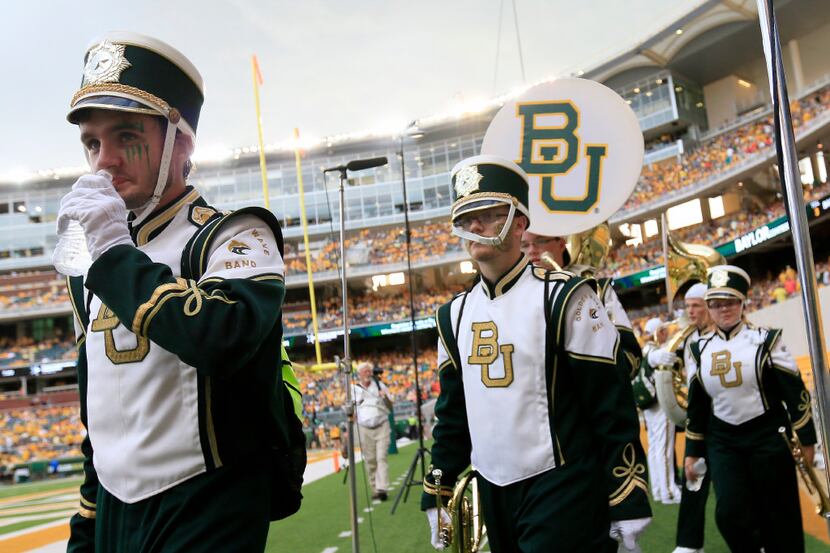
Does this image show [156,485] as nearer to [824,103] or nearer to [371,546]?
[371,546]

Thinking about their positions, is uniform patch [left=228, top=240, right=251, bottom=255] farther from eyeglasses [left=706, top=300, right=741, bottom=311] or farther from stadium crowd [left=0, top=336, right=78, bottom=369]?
stadium crowd [left=0, top=336, right=78, bottom=369]

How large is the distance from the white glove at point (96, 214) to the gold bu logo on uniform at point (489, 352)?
1467mm

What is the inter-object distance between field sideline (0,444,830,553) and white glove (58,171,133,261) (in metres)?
4.59

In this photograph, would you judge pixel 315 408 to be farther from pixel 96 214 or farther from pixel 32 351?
pixel 96 214

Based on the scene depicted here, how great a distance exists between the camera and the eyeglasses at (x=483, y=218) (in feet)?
9.05

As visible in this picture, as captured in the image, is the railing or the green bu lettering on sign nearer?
the green bu lettering on sign

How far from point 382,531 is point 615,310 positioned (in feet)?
13.8

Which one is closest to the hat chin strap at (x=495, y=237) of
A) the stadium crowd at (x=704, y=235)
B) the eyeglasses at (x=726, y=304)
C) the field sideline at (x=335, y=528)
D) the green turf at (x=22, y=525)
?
the eyeglasses at (x=726, y=304)

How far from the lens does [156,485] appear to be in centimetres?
156

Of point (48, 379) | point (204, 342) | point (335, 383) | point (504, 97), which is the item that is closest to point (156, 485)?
point (204, 342)

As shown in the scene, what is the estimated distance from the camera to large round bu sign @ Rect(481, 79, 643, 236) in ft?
12.8

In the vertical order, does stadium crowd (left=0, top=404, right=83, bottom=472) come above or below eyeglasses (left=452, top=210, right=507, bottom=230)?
below

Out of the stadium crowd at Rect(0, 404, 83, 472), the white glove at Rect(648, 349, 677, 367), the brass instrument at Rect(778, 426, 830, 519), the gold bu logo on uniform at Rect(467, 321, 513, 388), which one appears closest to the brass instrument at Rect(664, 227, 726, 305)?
the white glove at Rect(648, 349, 677, 367)

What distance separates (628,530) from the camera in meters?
2.28
